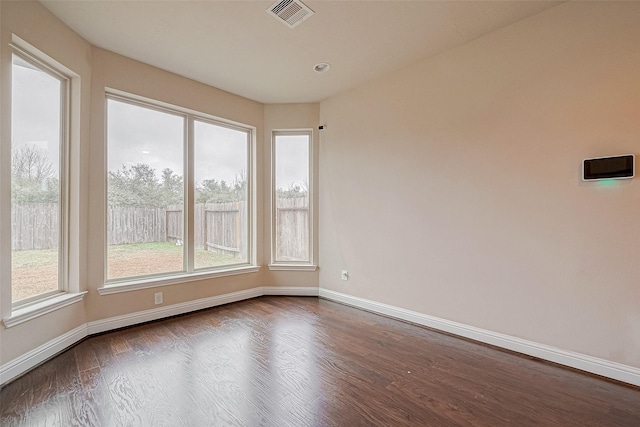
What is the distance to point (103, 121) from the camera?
289cm

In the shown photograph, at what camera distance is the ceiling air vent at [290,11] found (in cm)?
224

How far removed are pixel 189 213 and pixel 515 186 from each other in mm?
3497

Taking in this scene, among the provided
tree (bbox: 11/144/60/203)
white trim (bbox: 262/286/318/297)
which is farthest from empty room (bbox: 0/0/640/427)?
white trim (bbox: 262/286/318/297)

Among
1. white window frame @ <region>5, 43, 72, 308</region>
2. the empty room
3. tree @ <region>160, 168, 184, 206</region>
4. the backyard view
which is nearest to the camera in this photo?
the empty room

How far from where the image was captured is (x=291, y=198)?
14.0 ft

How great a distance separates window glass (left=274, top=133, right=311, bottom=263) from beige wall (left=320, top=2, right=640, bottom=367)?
0.94 m

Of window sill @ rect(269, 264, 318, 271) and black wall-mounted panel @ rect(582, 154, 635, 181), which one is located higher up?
black wall-mounted panel @ rect(582, 154, 635, 181)

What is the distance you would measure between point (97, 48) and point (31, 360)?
2821mm

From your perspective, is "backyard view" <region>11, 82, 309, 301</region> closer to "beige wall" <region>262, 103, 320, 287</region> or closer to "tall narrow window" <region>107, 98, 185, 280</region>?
"tall narrow window" <region>107, 98, 185, 280</region>

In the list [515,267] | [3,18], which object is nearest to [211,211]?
[3,18]

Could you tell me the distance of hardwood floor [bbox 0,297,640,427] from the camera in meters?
1.68

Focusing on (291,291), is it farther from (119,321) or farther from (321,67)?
(321,67)

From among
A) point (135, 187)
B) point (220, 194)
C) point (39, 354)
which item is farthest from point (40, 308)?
point (220, 194)

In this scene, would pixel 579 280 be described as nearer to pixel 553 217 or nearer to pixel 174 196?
pixel 553 217
